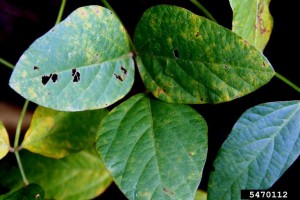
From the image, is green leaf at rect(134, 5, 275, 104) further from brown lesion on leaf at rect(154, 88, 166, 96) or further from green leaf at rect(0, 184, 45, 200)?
green leaf at rect(0, 184, 45, 200)

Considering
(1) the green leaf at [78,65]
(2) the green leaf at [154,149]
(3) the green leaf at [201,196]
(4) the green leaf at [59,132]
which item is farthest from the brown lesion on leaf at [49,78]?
(3) the green leaf at [201,196]

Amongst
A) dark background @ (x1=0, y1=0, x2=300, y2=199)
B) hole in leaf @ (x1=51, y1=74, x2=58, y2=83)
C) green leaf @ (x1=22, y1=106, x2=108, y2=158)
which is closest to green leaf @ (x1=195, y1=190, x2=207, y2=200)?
dark background @ (x1=0, y1=0, x2=300, y2=199)

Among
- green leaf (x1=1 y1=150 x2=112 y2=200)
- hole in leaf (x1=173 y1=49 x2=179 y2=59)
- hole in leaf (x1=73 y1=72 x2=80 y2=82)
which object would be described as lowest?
green leaf (x1=1 y1=150 x2=112 y2=200)

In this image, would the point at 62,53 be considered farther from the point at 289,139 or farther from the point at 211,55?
the point at 289,139

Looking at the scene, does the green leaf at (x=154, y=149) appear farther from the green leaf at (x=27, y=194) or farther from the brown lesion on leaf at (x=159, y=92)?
the green leaf at (x=27, y=194)

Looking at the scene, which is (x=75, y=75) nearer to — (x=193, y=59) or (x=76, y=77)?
(x=76, y=77)

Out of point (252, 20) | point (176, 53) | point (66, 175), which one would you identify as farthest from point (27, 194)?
point (252, 20)
